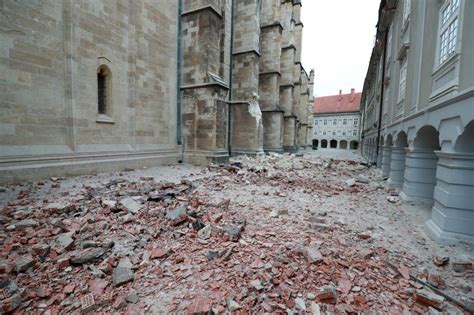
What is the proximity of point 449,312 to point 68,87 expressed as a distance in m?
9.98

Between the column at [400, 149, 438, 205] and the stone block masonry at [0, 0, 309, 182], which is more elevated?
the stone block masonry at [0, 0, 309, 182]

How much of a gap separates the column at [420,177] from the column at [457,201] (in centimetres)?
260

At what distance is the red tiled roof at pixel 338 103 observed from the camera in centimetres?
5169

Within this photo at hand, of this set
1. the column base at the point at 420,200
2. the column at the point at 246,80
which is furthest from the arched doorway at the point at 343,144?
the column base at the point at 420,200

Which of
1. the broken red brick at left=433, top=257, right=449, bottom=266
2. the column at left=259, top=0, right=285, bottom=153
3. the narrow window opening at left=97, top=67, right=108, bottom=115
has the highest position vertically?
the column at left=259, top=0, right=285, bottom=153

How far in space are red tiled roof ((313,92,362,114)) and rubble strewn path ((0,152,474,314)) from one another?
5350cm

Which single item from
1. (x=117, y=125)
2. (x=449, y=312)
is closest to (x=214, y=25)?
(x=117, y=125)

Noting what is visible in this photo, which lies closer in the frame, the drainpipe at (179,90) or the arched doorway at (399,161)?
the arched doorway at (399,161)

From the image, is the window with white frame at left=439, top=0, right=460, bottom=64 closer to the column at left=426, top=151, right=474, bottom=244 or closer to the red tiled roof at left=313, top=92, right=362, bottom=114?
the column at left=426, top=151, right=474, bottom=244

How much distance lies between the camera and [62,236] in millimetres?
3115

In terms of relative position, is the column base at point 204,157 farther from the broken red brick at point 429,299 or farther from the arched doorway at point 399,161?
the broken red brick at point 429,299

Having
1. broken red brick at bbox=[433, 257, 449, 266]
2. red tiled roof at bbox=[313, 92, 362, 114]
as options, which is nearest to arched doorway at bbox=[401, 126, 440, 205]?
broken red brick at bbox=[433, 257, 449, 266]

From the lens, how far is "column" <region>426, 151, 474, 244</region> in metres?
3.75

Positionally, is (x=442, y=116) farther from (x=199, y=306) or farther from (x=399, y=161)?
(x=199, y=306)
